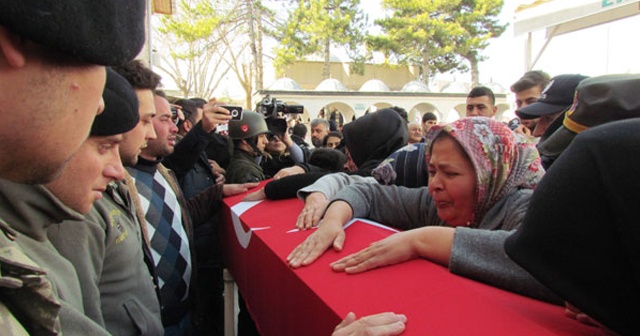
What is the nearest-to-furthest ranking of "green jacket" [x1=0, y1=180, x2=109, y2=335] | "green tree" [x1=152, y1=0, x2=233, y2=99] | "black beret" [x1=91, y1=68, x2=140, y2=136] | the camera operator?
"green jacket" [x1=0, y1=180, x2=109, y2=335], "black beret" [x1=91, y1=68, x2=140, y2=136], the camera operator, "green tree" [x1=152, y1=0, x2=233, y2=99]

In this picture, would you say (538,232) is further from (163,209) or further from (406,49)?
(406,49)

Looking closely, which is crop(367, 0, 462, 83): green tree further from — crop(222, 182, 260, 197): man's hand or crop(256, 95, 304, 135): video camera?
crop(222, 182, 260, 197): man's hand

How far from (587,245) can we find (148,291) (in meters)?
1.63

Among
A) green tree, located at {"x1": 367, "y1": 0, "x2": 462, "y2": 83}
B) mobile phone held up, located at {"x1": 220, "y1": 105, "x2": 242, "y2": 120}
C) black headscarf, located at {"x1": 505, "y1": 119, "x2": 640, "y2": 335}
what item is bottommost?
black headscarf, located at {"x1": 505, "y1": 119, "x2": 640, "y2": 335}

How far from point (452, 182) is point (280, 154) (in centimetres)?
345

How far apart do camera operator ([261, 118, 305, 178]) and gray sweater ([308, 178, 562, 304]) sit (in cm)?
223

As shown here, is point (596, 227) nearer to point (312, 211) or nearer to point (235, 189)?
point (312, 211)

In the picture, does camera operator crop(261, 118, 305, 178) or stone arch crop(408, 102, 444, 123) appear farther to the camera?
stone arch crop(408, 102, 444, 123)

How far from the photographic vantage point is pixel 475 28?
3947cm

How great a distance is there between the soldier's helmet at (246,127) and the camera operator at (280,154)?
1.75 feet

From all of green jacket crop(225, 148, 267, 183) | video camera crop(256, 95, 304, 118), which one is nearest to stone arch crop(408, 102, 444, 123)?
video camera crop(256, 95, 304, 118)

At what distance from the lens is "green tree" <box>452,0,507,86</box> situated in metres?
38.8

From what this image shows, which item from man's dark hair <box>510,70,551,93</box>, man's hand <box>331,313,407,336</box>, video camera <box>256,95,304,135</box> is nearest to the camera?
man's hand <box>331,313,407,336</box>

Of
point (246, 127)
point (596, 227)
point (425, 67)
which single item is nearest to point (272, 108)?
point (246, 127)
